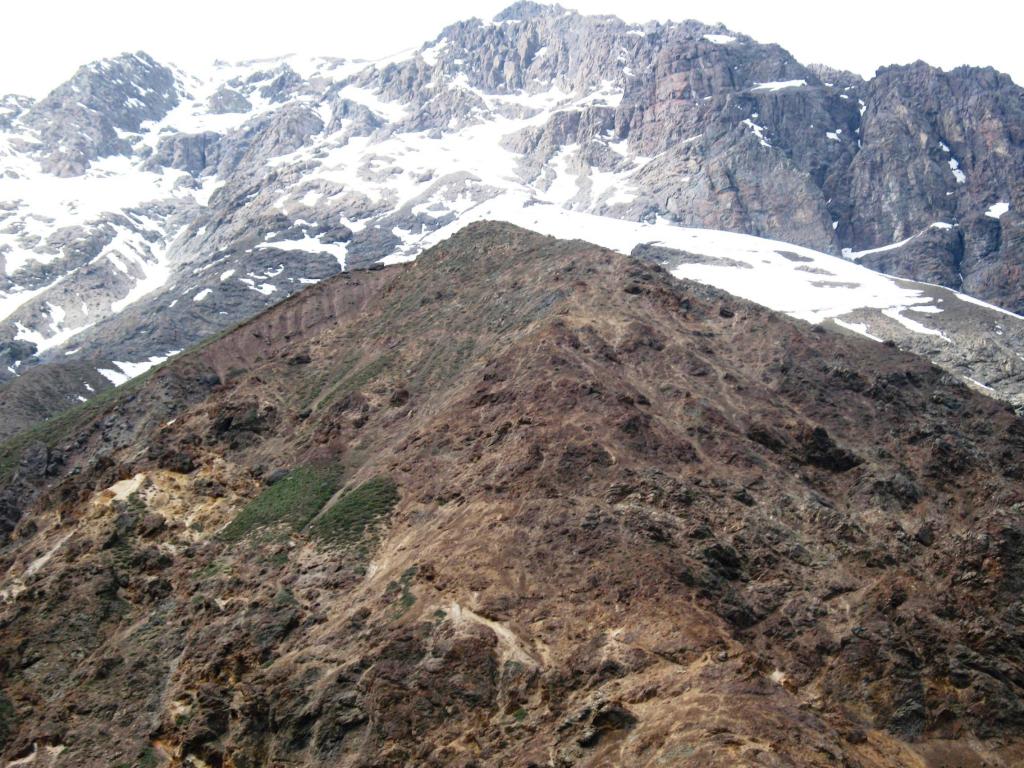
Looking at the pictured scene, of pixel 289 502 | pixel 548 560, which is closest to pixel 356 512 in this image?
pixel 289 502

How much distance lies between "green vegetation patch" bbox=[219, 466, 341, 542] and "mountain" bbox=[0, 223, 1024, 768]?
0.23 metres

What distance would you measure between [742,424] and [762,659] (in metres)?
22.7

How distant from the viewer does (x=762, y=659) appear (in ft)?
129

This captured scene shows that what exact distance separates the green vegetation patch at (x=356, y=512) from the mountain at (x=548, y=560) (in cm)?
25

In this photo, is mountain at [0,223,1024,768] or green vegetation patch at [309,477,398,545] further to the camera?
green vegetation patch at [309,477,398,545]

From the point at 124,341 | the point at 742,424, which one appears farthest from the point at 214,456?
the point at 124,341

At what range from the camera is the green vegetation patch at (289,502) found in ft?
185

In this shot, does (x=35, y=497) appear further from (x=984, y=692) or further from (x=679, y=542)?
(x=984, y=692)

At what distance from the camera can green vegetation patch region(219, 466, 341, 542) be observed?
56500mm

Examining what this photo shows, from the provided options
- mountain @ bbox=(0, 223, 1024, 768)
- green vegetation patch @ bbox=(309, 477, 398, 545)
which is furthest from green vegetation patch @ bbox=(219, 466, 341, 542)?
green vegetation patch @ bbox=(309, 477, 398, 545)

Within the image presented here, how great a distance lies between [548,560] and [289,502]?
749 inches

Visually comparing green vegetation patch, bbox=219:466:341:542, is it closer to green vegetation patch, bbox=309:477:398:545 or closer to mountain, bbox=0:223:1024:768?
mountain, bbox=0:223:1024:768

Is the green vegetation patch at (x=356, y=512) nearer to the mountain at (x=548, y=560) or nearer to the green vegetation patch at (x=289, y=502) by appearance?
the mountain at (x=548, y=560)

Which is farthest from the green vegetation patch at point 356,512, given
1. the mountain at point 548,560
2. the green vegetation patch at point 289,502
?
the green vegetation patch at point 289,502
